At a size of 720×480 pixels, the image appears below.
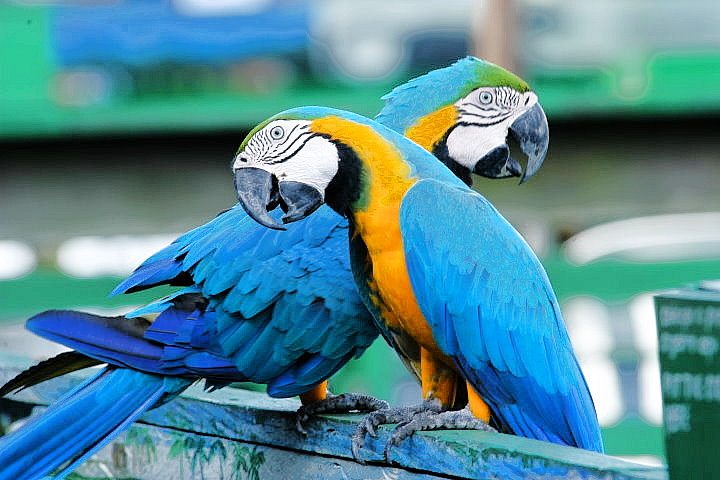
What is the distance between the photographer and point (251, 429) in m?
1.96

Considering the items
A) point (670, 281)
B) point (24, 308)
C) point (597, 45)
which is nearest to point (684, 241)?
point (670, 281)

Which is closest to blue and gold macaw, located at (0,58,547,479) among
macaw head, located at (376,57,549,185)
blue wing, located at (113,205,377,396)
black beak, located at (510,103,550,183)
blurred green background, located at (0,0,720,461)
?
blue wing, located at (113,205,377,396)

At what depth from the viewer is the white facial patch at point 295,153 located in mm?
1678

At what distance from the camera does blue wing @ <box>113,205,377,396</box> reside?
6.15ft

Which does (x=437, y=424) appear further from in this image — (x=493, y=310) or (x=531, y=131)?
(x=531, y=131)

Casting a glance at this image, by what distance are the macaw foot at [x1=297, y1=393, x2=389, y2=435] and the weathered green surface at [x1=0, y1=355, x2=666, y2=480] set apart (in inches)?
0.9

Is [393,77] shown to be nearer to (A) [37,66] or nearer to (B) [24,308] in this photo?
(A) [37,66]

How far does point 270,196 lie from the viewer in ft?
5.58

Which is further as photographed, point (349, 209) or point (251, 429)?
point (251, 429)

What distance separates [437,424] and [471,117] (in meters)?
0.57

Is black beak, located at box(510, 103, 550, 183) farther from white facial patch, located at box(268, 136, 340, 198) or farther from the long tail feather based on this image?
the long tail feather

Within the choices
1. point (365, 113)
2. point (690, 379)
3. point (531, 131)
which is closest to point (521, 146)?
point (531, 131)

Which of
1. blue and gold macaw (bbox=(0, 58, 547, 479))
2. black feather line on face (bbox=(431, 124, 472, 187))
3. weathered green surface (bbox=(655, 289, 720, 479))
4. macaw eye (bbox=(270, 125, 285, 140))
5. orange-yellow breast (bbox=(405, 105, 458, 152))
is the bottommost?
weathered green surface (bbox=(655, 289, 720, 479))

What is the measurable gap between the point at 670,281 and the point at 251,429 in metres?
4.24
